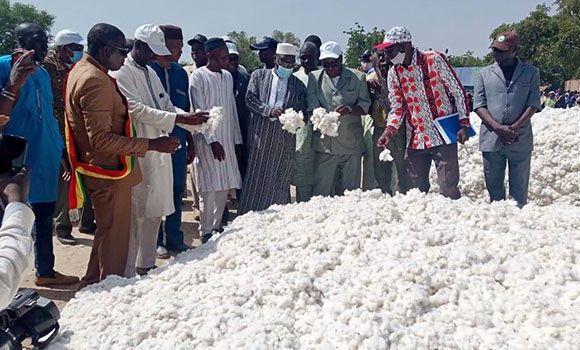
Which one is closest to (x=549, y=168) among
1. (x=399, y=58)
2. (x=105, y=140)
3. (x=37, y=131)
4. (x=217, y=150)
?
(x=399, y=58)

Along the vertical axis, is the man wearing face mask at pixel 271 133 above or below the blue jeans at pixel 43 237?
above

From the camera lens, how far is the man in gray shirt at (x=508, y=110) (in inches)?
185

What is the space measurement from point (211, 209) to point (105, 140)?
199 cm

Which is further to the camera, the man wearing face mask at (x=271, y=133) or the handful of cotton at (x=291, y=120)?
the man wearing face mask at (x=271, y=133)

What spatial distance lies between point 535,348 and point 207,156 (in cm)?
350

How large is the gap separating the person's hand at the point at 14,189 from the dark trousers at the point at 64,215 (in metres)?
3.19

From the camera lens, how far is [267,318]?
2.27 metres

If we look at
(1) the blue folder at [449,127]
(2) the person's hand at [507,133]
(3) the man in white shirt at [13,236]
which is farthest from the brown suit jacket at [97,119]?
(2) the person's hand at [507,133]

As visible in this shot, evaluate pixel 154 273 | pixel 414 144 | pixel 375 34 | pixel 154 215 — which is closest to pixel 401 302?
pixel 154 273

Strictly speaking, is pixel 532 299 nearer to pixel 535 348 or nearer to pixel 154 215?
→ pixel 535 348

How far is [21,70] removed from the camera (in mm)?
3799

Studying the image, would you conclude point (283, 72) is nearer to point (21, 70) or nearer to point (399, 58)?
point (399, 58)

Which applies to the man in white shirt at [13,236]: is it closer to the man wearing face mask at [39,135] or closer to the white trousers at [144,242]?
the white trousers at [144,242]

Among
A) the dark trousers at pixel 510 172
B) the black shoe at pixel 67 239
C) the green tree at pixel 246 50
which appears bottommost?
the black shoe at pixel 67 239
